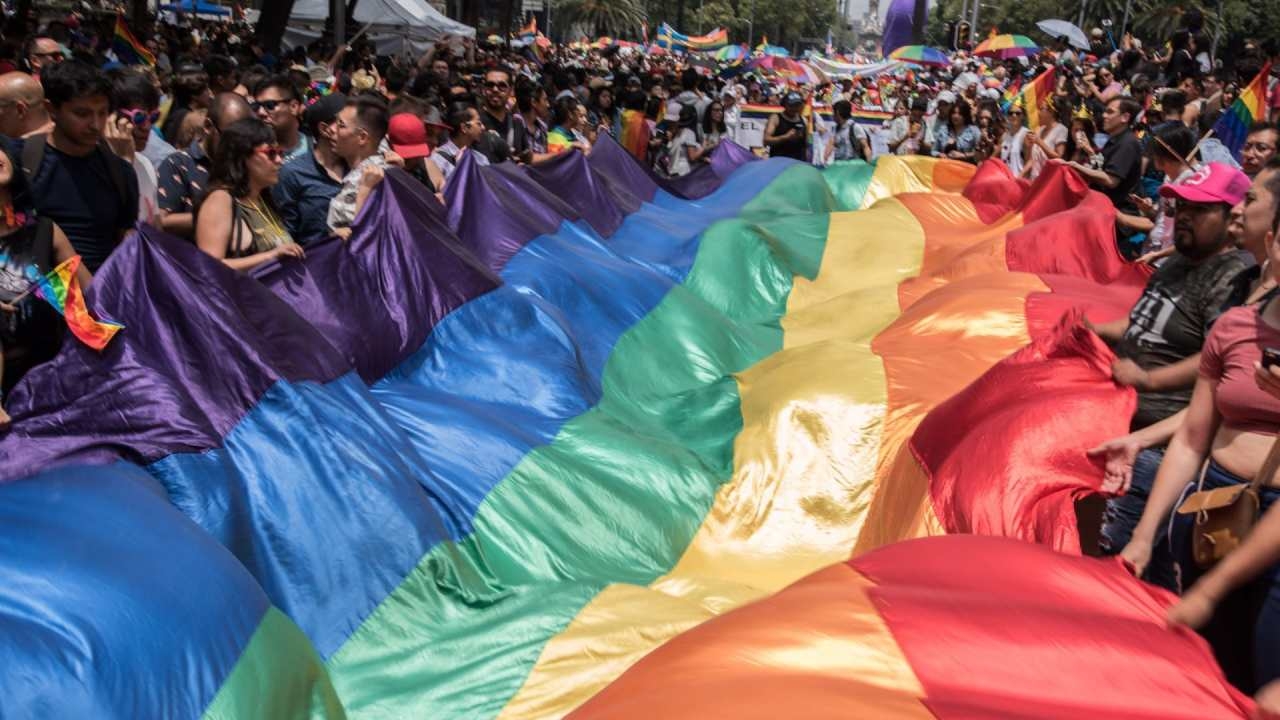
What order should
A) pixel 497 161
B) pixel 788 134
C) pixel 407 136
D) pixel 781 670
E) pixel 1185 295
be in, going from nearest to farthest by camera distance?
pixel 781 670, pixel 1185 295, pixel 407 136, pixel 497 161, pixel 788 134

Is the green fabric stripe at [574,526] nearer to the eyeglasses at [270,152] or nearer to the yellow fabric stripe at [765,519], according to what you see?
the yellow fabric stripe at [765,519]

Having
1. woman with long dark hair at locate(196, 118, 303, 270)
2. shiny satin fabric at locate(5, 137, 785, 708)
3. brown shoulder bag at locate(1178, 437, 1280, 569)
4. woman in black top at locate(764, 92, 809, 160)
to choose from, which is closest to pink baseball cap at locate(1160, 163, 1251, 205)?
brown shoulder bag at locate(1178, 437, 1280, 569)

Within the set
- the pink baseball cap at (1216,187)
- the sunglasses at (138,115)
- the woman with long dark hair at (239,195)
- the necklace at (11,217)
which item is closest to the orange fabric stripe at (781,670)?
the pink baseball cap at (1216,187)

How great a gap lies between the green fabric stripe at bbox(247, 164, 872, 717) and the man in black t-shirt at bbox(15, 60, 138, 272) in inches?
68.7

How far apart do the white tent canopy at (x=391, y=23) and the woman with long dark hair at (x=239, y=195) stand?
21.5 metres

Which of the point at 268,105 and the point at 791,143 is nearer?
the point at 268,105

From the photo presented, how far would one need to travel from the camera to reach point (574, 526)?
4.38 metres

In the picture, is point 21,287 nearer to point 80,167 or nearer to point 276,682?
point 80,167

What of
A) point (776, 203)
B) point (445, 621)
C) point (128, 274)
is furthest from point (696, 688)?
point (776, 203)

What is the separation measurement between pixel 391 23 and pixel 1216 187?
78.2ft

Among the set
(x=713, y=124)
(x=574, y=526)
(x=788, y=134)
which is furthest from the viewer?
(x=713, y=124)

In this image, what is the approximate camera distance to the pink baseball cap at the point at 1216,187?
12.6ft

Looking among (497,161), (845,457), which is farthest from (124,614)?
(497,161)

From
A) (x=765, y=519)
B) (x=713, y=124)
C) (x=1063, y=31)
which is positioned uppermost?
(x=1063, y=31)
